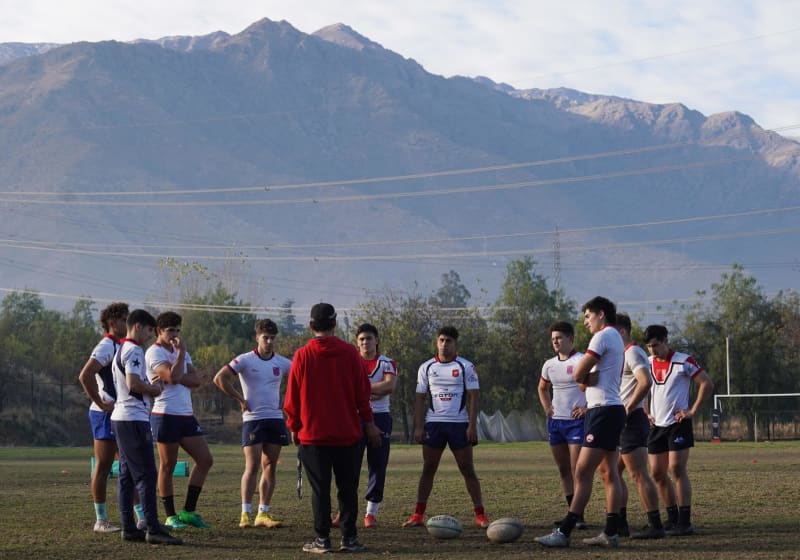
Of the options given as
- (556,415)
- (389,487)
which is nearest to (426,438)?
(556,415)

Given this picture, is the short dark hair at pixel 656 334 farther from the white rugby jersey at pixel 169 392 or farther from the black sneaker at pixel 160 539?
the black sneaker at pixel 160 539

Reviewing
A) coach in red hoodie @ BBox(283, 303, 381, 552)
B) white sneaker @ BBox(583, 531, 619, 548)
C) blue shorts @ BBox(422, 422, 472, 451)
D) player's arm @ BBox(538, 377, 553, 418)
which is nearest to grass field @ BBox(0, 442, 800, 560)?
white sneaker @ BBox(583, 531, 619, 548)

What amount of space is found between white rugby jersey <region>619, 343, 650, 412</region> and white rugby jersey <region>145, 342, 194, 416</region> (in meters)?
4.76

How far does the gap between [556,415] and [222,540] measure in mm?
4086

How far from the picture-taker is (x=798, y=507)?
16.6m

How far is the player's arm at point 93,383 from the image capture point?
14.1 metres

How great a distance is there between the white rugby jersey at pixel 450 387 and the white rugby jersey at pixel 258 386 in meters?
1.70

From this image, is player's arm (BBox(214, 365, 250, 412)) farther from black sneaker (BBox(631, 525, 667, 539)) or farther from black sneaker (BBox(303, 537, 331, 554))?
black sneaker (BBox(631, 525, 667, 539))

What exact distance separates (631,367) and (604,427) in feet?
4.14

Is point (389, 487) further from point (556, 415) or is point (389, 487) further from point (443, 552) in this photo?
point (443, 552)

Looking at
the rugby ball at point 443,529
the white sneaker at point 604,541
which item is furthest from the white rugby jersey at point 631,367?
the rugby ball at point 443,529

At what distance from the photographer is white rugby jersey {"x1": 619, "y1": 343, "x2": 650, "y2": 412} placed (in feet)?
44.9

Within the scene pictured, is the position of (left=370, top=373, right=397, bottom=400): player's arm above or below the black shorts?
above

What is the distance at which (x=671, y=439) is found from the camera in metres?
14.0
